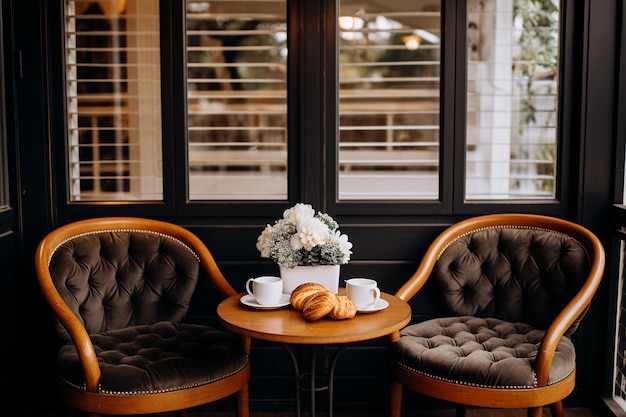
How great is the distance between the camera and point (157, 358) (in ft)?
7.04

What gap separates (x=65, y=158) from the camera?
9.16 feet

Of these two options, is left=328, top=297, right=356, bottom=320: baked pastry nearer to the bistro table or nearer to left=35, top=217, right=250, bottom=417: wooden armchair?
the bistro table

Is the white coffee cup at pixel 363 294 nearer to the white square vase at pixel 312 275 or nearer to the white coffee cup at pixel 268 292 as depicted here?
the white square vase at pixel 312 275

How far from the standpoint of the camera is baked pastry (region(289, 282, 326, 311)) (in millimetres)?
2086

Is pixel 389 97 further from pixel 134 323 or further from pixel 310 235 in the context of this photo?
pixel 134 323

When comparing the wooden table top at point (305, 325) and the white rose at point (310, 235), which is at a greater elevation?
the white rose at point (310, 235)

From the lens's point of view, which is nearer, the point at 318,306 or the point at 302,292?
the point at 318,306

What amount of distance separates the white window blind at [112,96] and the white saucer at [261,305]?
34.8 inches

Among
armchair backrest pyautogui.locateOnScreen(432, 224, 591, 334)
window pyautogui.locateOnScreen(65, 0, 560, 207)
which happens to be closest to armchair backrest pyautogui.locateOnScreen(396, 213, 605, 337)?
armchair backrest pyautogui.locateOnScreen(432, 224, 591, 334)

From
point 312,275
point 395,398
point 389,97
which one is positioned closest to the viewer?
point 312,275

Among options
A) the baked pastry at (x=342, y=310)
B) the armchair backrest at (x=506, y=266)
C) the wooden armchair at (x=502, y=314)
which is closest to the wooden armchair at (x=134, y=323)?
the baked pastry at (x=342, y=310)

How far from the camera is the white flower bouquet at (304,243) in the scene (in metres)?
2.13

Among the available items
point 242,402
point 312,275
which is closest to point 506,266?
point 312,275

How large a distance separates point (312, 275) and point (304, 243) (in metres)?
0.14
